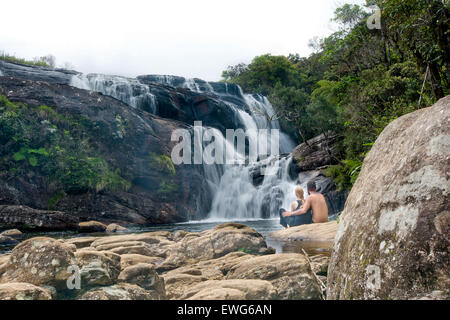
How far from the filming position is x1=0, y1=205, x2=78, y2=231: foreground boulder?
45.2 ft

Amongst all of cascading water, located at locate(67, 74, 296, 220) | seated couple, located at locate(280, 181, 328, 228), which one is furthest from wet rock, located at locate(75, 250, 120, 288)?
cascading water, located at locate(67, 74, 296, 220)

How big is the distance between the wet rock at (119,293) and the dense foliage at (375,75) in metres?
3.13

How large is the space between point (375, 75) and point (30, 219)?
18093mm

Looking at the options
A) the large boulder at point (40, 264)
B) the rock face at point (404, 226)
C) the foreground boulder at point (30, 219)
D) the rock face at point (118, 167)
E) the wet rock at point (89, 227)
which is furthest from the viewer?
the rock face at point (118, 167)

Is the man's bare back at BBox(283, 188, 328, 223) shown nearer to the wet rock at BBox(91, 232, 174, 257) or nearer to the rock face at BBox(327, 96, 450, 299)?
the wet rock at BBox(91, 232, 174, 257)

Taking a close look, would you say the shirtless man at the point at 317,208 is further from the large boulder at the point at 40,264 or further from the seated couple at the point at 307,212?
the large boulder at the point at 40,264

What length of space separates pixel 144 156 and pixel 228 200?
6.76m

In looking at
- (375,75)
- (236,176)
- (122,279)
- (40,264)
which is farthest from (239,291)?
(236,176)

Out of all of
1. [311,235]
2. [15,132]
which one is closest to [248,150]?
[15,132]

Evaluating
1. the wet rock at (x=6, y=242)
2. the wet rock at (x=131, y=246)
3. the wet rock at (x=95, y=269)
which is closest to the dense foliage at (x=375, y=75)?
the wet rock at (x=95, y=269)

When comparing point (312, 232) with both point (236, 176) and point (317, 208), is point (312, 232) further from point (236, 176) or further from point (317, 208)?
point (236, 176)

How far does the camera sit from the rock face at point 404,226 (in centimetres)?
175
